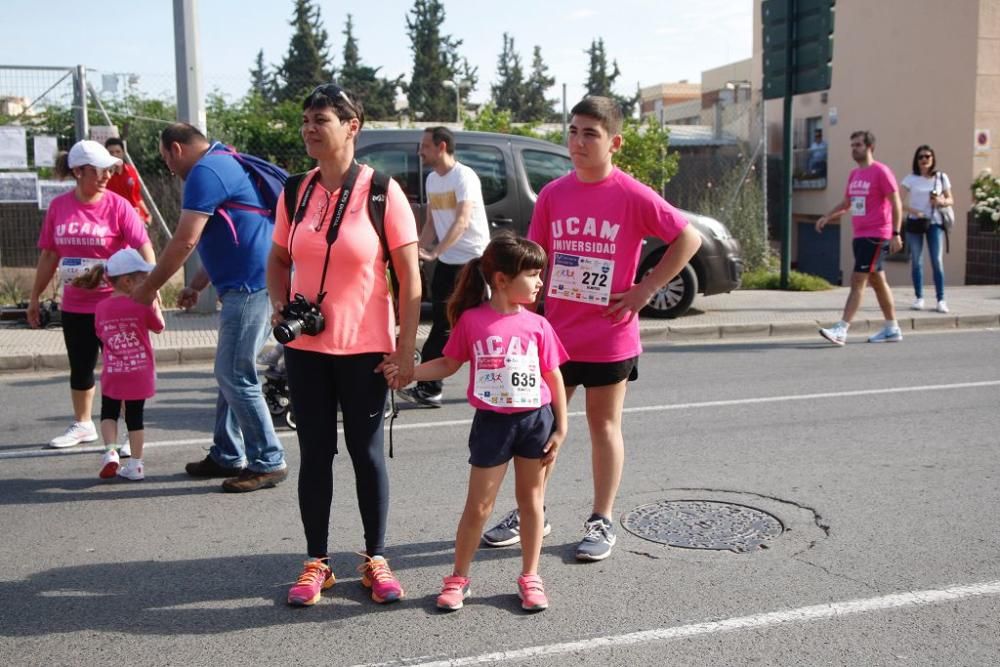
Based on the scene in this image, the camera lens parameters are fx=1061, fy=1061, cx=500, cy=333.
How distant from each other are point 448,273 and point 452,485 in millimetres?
2327

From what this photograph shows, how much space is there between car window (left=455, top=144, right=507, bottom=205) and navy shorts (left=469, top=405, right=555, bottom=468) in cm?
749

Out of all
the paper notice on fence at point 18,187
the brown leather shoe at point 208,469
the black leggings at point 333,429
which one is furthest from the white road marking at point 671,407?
the paper notice on fence at point 18,187

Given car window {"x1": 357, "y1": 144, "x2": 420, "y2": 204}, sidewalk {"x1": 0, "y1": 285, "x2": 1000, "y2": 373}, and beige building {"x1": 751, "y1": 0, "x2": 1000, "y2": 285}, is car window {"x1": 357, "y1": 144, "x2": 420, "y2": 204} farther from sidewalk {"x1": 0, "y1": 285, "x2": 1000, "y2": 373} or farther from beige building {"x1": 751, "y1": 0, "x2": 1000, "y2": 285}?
beige building {"x1": 751, "y1": 0, "x2": 1000, "y2": 285}

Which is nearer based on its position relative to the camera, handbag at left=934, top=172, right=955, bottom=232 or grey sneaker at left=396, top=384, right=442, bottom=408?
grey sneaker at left=396, top=384, right=442, bottom=408

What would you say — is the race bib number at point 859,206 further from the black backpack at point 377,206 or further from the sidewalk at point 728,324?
the black backpack at point 377,206

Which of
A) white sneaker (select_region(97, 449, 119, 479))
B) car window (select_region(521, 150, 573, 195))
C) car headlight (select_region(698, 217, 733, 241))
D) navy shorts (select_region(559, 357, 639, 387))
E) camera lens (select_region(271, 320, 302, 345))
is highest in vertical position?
car window (select_region(521, 150, 573, 195))

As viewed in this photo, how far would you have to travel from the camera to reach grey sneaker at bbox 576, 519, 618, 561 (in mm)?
4559

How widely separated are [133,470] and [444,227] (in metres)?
2.89

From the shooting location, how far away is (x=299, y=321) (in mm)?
3957

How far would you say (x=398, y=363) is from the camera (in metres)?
4.09

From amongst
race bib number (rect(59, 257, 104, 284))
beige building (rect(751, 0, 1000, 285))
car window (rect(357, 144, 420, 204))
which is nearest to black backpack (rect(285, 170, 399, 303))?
race bib number (rect(59, 257, 104, 284))

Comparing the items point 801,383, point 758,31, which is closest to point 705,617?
point 801,383

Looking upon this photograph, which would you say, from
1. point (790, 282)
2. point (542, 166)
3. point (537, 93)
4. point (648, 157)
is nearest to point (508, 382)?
point (542, 166)

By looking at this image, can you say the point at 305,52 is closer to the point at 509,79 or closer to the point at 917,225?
the point at 509,79
